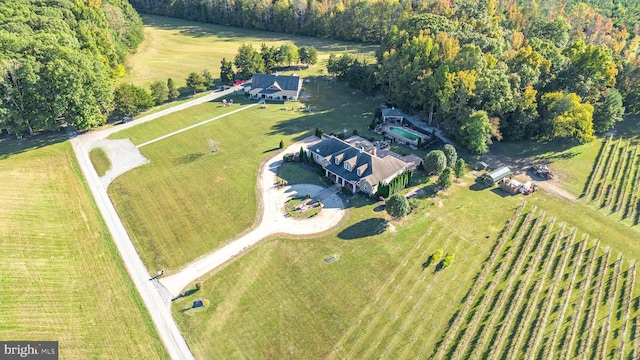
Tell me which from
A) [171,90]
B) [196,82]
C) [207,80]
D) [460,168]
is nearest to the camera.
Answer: [460,168]

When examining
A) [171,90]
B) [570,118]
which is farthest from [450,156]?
[171,90]

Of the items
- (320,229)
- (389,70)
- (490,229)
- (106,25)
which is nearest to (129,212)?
(320,229)

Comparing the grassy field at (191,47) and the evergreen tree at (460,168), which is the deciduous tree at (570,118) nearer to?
the evergreen tree at (460,168)

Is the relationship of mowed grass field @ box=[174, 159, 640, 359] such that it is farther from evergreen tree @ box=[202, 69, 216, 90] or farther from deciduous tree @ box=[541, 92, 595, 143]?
evergreen tree @ box=[202, 69, 216, 90]

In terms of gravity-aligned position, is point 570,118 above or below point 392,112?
above

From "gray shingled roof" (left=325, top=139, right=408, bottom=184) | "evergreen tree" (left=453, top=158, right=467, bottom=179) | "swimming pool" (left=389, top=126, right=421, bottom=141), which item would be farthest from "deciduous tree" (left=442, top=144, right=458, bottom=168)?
"swimming pool" (left=389, top=126, right=421, bottom=141)

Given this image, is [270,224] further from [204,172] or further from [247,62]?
[247,62]

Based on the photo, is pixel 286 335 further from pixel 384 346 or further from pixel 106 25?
pixel 106 25
